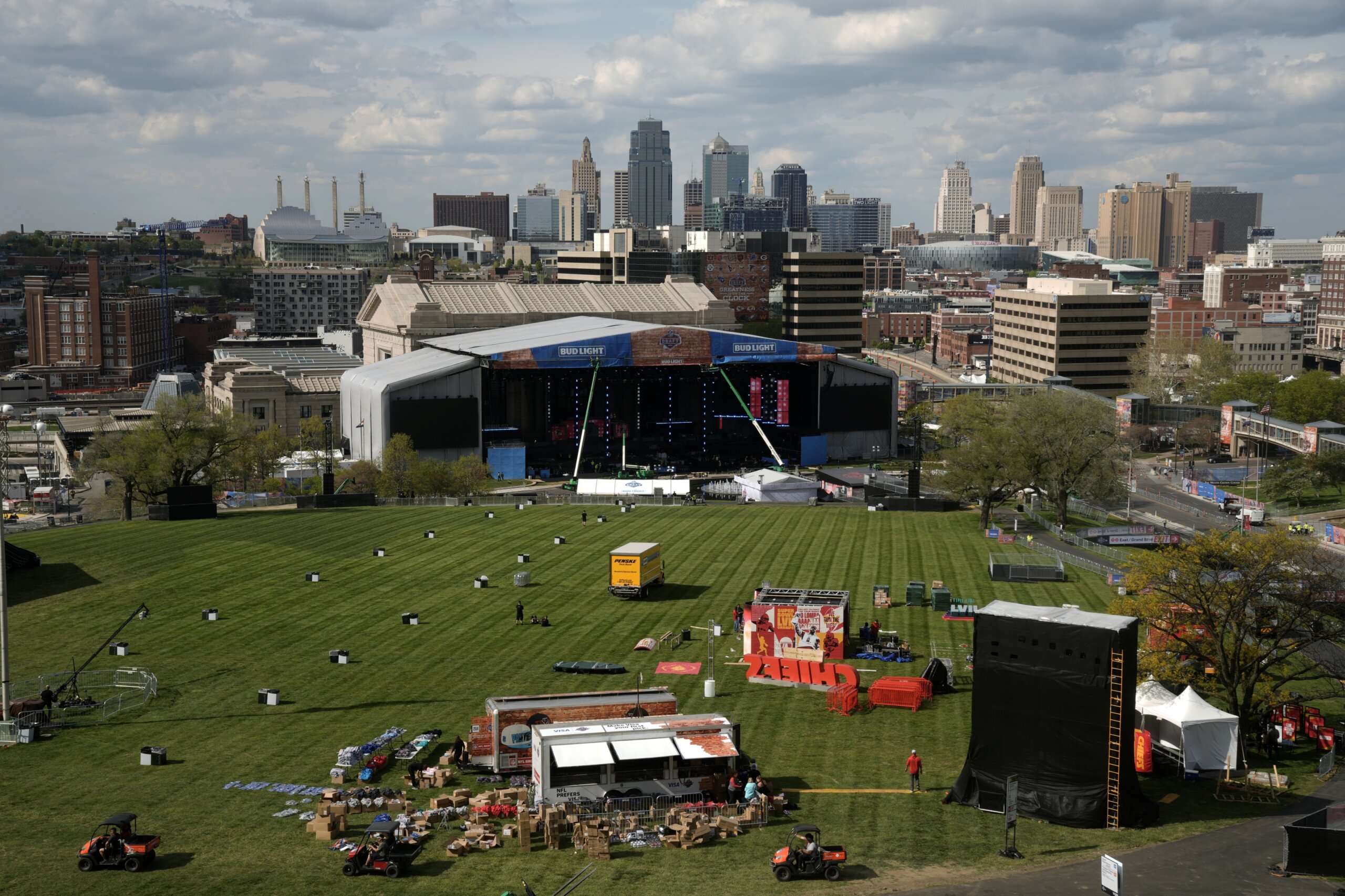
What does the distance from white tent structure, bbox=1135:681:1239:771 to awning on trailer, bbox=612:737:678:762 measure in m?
14.4

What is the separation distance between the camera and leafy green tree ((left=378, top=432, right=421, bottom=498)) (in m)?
92.2

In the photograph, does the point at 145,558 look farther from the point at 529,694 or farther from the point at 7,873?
the point at 7,873

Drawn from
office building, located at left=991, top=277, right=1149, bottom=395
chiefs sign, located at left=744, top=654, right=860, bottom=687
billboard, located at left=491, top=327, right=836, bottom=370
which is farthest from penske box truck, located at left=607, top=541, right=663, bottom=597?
office building, located at left=991, top=277, right=1149, bottom=395

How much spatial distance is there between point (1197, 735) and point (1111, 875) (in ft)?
35.1

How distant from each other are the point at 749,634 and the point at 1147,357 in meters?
148

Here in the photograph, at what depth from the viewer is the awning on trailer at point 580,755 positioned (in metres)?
31.3

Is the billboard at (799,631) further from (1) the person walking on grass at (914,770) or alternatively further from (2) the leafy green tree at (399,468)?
(2) the leafy green tree at (399,468)

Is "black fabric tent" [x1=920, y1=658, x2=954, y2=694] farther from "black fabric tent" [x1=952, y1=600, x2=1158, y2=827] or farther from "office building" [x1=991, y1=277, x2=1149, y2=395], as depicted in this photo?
"office building" [x1=991, y1=277, x2=1149, y2=395]

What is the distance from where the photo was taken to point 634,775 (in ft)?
104

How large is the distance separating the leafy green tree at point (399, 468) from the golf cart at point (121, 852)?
59.3 m

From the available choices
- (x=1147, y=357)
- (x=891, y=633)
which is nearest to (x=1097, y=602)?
(x=891, y=633)

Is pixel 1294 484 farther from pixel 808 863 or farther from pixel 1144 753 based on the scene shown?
pixel 808 863

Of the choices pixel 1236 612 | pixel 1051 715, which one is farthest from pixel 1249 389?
pixel 1051 715

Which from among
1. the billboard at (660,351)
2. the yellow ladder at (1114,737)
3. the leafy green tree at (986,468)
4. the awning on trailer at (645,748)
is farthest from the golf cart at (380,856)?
the billboard at (660,351)
